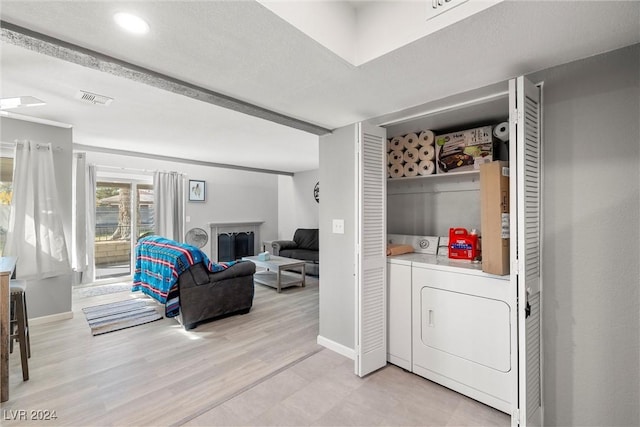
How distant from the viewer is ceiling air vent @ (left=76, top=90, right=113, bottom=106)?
243 cm

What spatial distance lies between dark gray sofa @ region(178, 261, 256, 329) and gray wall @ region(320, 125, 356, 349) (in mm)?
1219

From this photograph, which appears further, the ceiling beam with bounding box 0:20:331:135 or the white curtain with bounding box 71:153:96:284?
the white curtain with bounding box 71:153:96:284

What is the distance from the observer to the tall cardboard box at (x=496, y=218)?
1.82 m

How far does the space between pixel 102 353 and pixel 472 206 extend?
3596 mm

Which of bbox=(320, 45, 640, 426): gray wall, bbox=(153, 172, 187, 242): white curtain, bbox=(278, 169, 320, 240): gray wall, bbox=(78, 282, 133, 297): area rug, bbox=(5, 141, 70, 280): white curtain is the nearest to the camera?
bbox=(320, 45, 640, 426): gray wall

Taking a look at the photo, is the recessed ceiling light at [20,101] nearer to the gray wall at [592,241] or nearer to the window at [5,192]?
the window at [5,192]

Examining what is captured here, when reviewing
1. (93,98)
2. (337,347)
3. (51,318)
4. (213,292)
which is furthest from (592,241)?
(51,318)

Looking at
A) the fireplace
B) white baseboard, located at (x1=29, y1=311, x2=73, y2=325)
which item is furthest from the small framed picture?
white baseboard, located at (x1=29, y1=311, x2=73, y2=325)

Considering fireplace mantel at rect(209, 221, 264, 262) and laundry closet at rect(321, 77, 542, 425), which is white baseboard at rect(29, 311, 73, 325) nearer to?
fireplace mantel at rect(209, 221, 264, 262)

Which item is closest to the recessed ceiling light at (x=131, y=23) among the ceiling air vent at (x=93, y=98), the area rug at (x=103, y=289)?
the ceiling air vent at (x=93, y=98)

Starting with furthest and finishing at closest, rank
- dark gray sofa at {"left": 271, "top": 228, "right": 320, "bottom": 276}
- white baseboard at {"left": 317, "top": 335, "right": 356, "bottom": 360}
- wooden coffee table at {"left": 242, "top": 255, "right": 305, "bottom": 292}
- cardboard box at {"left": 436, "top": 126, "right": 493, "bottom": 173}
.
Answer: dark gray sofa at {"left": 271, "top": 228, "right": 320, "bottom": 276} → wooden coffee table at {"left": 242, "top": 255, "right": 305, "bottom": 292} → white baseboard at {"left": 317, "top": 335, "right": 356, "bottom": 360} → cardboard box at {"left": 436, "top": 126, "right": 493, "bottom": 173}

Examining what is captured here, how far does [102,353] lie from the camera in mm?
2684

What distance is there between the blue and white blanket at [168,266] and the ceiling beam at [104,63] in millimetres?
1870

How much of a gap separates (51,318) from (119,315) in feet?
2.20
